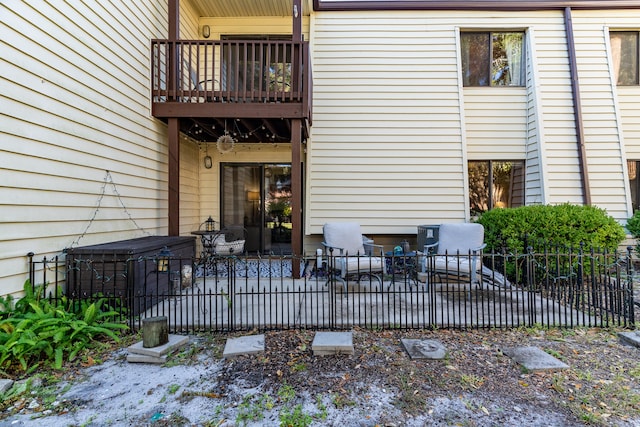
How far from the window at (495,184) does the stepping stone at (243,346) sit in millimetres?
5911

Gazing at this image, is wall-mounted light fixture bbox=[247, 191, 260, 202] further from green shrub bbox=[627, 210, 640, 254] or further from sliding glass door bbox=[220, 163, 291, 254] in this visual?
green shrub bbox=[627, 210, 640, 254]

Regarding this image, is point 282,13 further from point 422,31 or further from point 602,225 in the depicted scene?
point 602,225

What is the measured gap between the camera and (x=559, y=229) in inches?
201

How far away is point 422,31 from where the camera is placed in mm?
7164

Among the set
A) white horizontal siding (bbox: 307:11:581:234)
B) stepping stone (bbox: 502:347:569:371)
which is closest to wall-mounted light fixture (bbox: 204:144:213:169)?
white horizontal siding (bbox: 307:11:581:234)

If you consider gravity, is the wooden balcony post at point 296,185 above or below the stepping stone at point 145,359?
above

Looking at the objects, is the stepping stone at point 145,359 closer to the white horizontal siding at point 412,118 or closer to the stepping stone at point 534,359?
the stepping stone at point 534,359

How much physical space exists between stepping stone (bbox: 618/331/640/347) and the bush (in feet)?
6.07

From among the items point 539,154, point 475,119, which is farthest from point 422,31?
point 539,154

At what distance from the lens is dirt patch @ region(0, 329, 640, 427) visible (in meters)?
2.07

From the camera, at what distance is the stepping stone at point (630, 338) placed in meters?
3.11

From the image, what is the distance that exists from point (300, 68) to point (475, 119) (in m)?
4.25

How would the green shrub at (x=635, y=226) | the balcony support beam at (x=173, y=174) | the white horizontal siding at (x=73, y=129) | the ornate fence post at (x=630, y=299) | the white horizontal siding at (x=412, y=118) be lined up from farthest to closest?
the white horizontal siding at (x=412, y=118) < the green shrub at (x=635, y=226) < the balcony support beam at (x=173, y=174) < the ornate fence post at (x=630, y=299) < the white horizontal siding at (x=73, y=129)

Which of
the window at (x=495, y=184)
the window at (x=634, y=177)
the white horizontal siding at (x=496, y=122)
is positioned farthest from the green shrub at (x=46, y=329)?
the window at (x=634, y=177)
